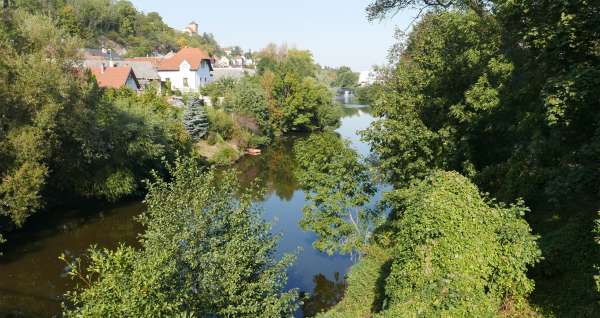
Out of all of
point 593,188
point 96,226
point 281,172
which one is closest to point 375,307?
point 593,188

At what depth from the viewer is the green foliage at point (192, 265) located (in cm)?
945

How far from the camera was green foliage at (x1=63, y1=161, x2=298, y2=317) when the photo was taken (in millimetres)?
9445

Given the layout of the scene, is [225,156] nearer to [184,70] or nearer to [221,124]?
[221,124]

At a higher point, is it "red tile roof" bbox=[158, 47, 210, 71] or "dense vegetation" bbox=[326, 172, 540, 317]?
"red tile roof" bbox=[158, 47, 210, 71]

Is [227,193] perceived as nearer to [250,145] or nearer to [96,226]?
[96,226]

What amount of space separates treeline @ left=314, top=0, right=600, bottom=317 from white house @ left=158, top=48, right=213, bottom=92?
218 feet

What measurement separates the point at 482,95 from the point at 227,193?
35.5 feet

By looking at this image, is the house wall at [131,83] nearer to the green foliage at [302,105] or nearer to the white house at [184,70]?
the white house at [184,70]

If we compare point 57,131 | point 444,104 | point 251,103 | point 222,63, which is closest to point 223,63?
point 222,63

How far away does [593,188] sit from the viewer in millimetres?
12422

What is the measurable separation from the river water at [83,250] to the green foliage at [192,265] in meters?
1.93

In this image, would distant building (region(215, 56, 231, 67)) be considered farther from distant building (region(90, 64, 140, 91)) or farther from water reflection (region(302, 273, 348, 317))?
water reflection (region(302, 273, 348, 317))

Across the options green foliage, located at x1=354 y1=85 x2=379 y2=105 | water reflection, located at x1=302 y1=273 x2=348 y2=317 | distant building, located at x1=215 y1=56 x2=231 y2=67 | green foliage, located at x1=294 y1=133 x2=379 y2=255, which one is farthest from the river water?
distant building, located at x1=215 y1=56 x2=231 y2=67

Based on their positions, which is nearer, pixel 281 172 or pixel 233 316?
pixel 233 316
